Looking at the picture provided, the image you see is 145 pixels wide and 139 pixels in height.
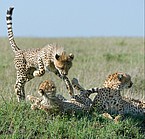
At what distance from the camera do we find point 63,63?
5195 millimetres

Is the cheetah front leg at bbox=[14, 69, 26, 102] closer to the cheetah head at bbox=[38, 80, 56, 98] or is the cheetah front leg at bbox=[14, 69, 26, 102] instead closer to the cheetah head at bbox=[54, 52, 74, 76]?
the cheetah head at bbox=[54, 52, 74, 76]

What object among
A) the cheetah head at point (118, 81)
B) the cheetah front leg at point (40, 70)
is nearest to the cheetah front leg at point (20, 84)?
the cheetah front leg at point (40, 70)

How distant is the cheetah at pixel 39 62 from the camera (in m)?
5.24

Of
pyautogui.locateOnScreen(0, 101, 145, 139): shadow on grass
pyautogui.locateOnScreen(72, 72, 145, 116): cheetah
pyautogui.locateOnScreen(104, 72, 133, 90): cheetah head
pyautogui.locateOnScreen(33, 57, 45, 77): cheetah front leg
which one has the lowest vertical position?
pyautogui.locateOnScreen(0, 101, 145, 139): shadow on grass

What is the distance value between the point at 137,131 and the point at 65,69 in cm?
102

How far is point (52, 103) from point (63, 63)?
58 centimetres

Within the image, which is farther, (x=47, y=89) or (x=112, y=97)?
(x=112, y=97)

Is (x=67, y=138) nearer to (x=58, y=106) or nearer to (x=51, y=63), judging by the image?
(x=58, y=106)

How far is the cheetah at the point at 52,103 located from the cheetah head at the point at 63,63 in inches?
13.8

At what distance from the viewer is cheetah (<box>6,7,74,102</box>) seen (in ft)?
17.2

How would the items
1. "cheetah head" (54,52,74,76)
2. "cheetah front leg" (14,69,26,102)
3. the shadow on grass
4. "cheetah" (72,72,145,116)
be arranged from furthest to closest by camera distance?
"cheetah front leg" (14,69,26,102)
"cheetah" (72,72,145,116)
"cheetah head" (54,52,74,76)
the shadow on grass

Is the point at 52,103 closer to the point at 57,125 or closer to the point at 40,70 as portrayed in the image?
the point at 57,125

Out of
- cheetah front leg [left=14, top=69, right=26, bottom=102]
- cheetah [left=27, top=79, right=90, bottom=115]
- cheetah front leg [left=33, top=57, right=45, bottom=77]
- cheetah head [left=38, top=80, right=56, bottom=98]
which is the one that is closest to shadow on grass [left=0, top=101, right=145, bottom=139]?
cheetah [left=27, top=79, right=90, bottom=115]

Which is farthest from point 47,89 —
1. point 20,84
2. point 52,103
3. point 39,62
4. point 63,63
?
point 20,84
